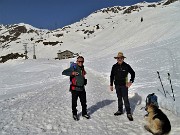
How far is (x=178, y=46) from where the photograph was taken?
1382 inches

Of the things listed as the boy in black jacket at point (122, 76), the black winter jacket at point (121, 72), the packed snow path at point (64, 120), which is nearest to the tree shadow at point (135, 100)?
the packed snow path at point (64, 120)

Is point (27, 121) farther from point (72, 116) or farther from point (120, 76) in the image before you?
point (120, 76)

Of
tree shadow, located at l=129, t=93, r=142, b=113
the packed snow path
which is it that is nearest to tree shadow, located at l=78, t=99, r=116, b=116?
the packed snow path

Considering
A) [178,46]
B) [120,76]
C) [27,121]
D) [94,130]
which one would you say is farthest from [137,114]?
[178,46]

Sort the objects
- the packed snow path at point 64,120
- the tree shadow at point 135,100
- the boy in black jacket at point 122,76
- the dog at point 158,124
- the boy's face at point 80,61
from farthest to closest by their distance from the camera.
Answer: the tree shadow at point 135,100 < the boy in black jacket at point 122,76 < the boy's face at point 80,61 < the packed snow path at point 64,120 < the dog at point 158,124

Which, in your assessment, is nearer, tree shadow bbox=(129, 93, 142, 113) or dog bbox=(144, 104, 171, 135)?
dog bbox=(144, 104, 171, 135)

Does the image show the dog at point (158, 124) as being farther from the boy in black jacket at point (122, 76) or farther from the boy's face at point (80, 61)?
the boy's face at point (80, 61)

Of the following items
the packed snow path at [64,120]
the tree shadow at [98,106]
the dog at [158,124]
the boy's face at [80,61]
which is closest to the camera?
the dog at [158,124]

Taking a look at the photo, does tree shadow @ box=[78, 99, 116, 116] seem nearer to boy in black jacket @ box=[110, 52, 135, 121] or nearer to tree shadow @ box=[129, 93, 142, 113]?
tree shadow @ box=[129, 93, 142, 113]

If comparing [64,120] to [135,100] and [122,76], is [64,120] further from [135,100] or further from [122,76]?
[135,100]

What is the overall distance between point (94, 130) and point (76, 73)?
1.90 m

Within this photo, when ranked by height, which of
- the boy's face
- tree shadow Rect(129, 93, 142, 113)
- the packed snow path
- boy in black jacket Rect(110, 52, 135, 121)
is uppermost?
the boy's face

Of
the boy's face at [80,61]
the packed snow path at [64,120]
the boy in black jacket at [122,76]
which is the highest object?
the boy's face at [80,61]

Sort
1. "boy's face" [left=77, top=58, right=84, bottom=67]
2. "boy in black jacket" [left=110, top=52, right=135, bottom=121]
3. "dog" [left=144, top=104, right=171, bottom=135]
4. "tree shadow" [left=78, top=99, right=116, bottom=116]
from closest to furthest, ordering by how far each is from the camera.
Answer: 1. "dog" [left=144, top=104, right=171, bottom=135]
2. "boy's face" [left=77, top=58, right=84, bottom=67]
3. "boy in black jacket" [left=110, top=52, right=135, bottom=121]
4. "tree shadow" [left=78, top=99, right=116, bottom=116]
